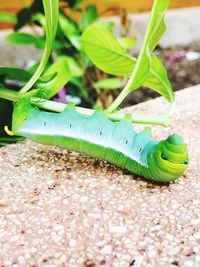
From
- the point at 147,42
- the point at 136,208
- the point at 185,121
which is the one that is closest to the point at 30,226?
the point at 136,208

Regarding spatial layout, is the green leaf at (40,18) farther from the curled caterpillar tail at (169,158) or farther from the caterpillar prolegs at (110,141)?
the curled caterpillar tail at (169,158)

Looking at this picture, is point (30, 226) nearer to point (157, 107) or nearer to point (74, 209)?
point (74, 209)

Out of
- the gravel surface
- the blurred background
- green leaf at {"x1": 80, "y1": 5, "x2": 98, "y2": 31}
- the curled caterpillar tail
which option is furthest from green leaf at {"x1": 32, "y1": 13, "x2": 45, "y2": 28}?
the curled caterpillar tail

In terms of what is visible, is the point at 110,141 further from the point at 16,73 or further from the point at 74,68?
the point at 74,68

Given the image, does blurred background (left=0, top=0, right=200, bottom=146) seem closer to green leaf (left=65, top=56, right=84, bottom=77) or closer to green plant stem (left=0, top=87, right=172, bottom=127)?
green leaf (left=65, top=56, right=84, bottom=77)

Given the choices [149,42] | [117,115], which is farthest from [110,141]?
[149,42]

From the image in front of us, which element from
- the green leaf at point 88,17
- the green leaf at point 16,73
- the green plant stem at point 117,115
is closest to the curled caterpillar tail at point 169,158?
the green plant stem at point 117,115
